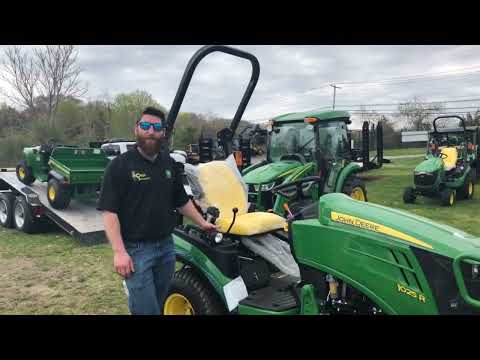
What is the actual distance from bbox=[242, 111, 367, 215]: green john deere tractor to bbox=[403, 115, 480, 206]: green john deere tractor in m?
2.24

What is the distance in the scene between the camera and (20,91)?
2373cm

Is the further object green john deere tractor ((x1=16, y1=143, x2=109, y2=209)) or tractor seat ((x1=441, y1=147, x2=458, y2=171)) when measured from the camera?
tractor seat ((x1=441, y1=147, x2=458, y2=171))

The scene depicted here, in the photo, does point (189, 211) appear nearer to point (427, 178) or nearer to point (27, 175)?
point (27, 175)

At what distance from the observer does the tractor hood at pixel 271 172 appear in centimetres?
708

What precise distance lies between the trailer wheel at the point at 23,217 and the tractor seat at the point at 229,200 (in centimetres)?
490

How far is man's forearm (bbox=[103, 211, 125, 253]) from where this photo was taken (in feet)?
7.38

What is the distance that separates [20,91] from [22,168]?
17.6 metres

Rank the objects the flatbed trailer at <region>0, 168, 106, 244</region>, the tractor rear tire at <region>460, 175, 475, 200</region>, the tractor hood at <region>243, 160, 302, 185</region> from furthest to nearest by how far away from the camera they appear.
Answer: the tractor rear tire at <region>460, 175, 475, 200</region>, the tractor hood at <region>243, 160, 302, 185</region>, the flatbed trailer at <region>0, 168, 106, 244</region>

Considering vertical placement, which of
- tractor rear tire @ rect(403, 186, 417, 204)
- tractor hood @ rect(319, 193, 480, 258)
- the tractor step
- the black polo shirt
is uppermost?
the black polo shirt

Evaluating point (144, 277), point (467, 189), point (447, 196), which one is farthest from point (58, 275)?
point (467, 189)

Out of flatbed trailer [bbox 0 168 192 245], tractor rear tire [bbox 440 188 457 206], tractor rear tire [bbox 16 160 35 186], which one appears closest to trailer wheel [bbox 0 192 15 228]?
flatbed trailer [bbox 0 168 192 245]

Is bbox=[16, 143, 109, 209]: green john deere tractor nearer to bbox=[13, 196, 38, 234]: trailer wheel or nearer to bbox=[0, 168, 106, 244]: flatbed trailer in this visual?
bbox=[0, 168, 106, 244]: flatbed trailer

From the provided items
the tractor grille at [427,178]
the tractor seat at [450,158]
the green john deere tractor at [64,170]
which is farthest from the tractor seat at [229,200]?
the tractor seat at [450,158]
